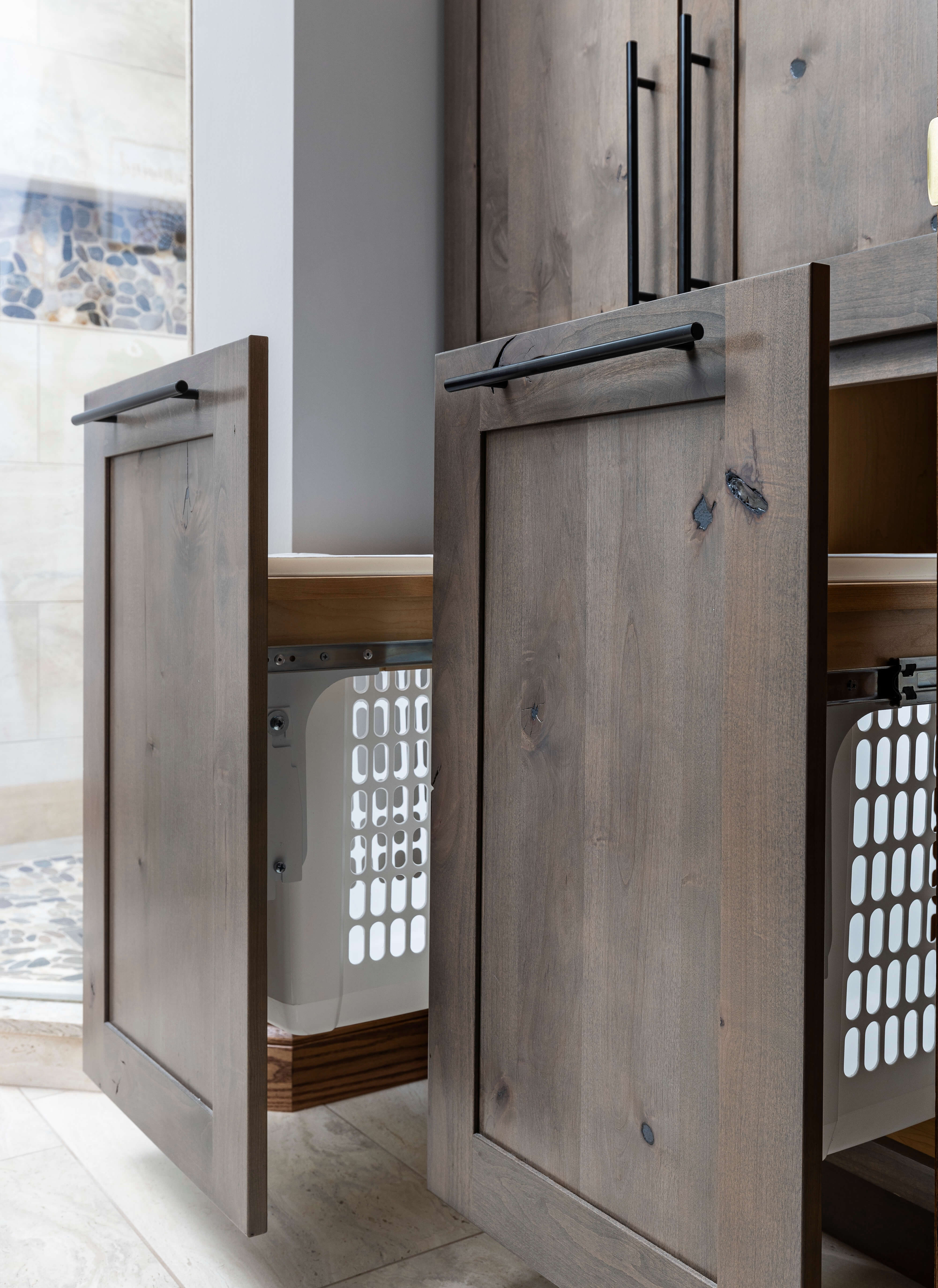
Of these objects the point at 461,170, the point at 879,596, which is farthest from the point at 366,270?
the point at 879,596

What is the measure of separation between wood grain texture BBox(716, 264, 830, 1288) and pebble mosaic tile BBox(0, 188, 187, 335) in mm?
1339

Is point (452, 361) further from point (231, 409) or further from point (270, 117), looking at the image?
point (270, 117)

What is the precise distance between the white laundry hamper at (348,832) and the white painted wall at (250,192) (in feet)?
1.29

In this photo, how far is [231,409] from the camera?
2.97 feet

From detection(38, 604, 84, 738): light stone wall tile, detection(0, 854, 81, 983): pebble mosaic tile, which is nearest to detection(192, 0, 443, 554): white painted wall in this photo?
detection(38, 604, 84, 738): light stone wall tile

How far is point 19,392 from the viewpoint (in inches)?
68.4

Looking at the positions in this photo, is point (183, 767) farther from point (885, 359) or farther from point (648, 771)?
point (885, 359)

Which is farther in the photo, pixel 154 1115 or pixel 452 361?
pixel 154 1115

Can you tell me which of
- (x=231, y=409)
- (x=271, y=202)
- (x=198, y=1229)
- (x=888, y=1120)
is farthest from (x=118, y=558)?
(x=888, y=1120)

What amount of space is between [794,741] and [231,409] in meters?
0.53

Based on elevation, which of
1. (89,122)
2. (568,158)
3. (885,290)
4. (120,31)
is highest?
(120,31)

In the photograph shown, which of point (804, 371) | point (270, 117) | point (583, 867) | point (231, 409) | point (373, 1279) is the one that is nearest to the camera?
point (804, 371)

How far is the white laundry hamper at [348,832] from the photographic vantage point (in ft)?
3.38

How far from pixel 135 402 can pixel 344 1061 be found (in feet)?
2.98
